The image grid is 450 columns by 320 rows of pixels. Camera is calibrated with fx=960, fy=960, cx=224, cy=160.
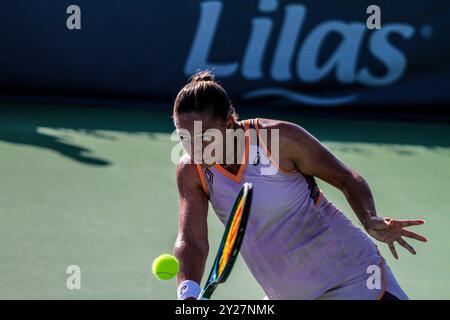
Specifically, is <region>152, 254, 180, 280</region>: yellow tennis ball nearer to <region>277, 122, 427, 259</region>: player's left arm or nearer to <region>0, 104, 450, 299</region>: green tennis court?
<region>277, 122, 427, 259</region>: player's left arm

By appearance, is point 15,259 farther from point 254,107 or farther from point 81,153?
point 254,107

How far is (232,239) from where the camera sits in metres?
3.23

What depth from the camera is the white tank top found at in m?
3.69

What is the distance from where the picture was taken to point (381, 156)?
342 inches

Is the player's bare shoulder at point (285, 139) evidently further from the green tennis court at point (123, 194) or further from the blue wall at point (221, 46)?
the blue wall at point (221, 46)

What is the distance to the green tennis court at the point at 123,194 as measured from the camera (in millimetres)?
5676

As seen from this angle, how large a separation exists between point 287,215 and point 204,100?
571 mm

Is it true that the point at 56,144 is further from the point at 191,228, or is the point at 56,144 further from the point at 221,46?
the point at 191,228

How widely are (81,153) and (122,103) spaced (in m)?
1.95

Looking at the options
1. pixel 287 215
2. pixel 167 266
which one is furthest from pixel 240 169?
pixel 167 266

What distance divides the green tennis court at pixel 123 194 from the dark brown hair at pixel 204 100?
6.95 ft

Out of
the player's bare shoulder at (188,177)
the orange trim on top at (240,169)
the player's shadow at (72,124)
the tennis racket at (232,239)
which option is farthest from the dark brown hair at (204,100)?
the player's shadow at (72,124)

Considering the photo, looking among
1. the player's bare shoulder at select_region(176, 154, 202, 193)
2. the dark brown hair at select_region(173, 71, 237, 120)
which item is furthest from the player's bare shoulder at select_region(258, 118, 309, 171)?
the player's bare shoulder at select_region(176, 154, 202, 193)

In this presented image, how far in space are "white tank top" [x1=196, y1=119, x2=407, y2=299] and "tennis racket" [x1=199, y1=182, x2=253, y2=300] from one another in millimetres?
304
